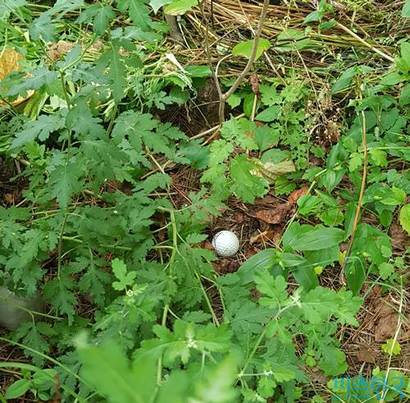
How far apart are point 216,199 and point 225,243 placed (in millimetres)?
229

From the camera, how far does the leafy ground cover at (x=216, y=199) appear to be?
1.54m

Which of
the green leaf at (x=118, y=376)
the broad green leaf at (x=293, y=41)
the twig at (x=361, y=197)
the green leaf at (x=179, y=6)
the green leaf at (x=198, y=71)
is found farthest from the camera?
the broad green leaf at (x=293, y=41)

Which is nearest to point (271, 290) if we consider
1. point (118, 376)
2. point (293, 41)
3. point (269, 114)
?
point (118, 376)

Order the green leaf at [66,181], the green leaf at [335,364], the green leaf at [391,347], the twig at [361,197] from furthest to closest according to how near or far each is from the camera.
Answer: the twig at [361,197], the green leaf at [391,347], the green leaf at [335,364], the green leaf at [66,181]

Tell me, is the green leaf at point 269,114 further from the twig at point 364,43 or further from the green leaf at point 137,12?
the green leaf at point 137,12

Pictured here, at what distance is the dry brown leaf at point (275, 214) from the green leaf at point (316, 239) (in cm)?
18

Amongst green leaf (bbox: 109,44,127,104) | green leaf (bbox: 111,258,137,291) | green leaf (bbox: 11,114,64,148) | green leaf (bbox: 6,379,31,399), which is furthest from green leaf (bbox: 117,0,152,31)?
green leaf (bbox: 6,379,31,399)

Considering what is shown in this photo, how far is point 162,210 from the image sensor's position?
2078 mm

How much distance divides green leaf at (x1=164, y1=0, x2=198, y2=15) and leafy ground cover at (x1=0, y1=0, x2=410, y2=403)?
12 mm

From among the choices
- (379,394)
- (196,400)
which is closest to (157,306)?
(379,394)

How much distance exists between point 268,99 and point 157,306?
1.05 meters

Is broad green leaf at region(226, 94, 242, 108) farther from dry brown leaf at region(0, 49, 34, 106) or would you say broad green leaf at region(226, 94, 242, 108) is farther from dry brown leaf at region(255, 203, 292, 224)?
dry brown leaf at region(0, 49, 34, 106)

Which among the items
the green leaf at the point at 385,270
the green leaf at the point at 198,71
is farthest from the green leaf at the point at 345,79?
the green leaf at the point at 385,270

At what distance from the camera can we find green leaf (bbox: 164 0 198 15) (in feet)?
7.11
